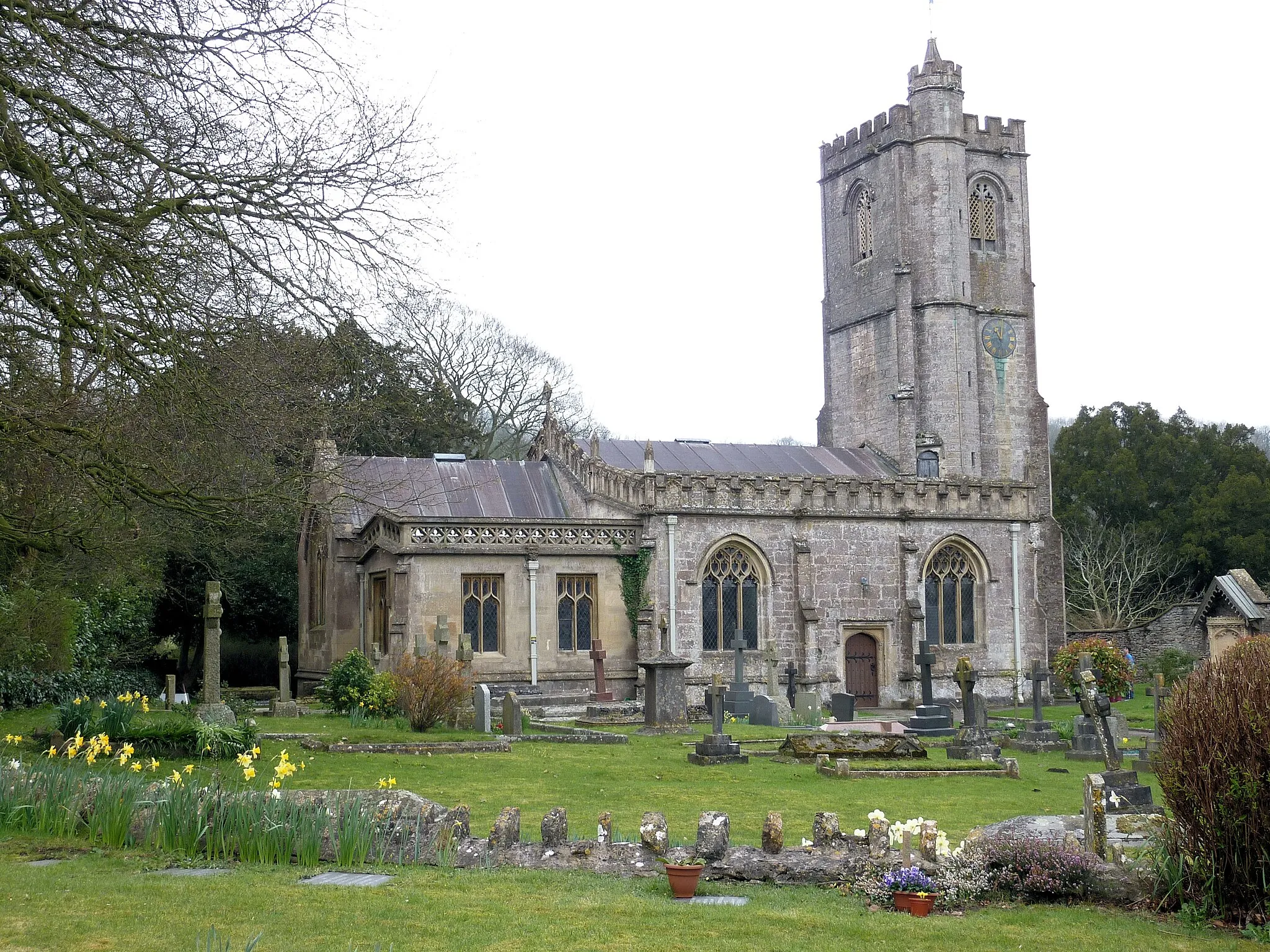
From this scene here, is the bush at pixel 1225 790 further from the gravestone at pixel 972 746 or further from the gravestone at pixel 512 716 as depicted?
the gravestone at pixel 512 716

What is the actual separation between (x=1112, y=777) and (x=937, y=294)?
30.7 meters

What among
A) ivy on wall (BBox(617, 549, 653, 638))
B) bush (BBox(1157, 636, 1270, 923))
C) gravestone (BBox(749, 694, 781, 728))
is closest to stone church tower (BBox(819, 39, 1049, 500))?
ivy on wall (BBox(617, 549, 653, 638))

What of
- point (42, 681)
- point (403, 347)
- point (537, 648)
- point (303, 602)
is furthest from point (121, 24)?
point (303, 602)

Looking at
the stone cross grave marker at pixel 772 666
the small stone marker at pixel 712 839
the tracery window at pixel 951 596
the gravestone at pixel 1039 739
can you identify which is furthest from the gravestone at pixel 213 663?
the tracery window at pixel 951 596

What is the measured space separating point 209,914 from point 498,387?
41.7 meters

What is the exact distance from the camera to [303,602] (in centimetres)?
3584

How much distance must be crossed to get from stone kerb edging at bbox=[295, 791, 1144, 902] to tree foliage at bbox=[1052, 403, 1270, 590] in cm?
4404

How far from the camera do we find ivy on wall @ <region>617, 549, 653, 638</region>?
30.7m

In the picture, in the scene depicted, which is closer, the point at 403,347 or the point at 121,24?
the point at 121,24

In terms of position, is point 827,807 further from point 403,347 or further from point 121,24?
point 121,24

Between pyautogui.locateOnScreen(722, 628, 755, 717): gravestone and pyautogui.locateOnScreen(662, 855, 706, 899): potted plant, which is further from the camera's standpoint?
pyautogui.locateOnScreen(722, 628, 755, 717): gravestone

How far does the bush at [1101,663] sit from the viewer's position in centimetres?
2206

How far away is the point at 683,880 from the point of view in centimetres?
807

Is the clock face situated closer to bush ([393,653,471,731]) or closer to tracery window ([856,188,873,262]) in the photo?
tracery window ([856,188,873,262])
